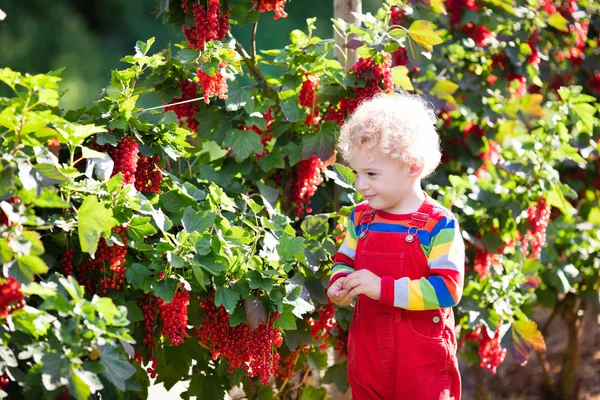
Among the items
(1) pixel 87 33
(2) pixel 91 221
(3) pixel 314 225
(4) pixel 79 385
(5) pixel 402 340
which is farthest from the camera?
(1) pixel 87 33

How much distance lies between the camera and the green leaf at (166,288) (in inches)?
67.7

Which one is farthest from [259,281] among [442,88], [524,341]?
[442,88]

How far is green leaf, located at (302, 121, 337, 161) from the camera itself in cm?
234

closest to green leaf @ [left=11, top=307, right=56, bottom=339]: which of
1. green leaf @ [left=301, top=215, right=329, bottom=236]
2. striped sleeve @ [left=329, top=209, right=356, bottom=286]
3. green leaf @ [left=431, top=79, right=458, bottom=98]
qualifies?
striped sleeve @ [left=329, top=209, right=356, bottom=286]

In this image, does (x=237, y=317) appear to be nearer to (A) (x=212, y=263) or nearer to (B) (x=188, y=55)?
(A) (x=212, y=263)

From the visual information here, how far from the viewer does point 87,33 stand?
21.5 feet

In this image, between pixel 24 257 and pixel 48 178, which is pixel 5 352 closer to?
pixel 24 257

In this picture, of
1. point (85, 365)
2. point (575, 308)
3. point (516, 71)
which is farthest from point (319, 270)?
point (575, 308)

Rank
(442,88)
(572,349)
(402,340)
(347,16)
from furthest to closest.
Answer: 1. (572,349)
2. (442,88)
3. (347,16)
4. (402,340)

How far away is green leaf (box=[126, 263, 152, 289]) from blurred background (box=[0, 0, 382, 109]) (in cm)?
404

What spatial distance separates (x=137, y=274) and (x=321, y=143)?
78 cm

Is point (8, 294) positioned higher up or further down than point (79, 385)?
higher up

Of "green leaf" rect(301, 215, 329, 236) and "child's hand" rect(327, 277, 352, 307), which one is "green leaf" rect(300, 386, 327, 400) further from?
"child's hand" rect(327, 277, 352, 307)

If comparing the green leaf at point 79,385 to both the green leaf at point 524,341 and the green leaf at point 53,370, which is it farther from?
the green leaf at point 524,341
